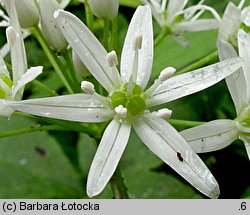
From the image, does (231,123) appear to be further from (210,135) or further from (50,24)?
(50,24)

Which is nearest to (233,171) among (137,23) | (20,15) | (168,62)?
(168,62)

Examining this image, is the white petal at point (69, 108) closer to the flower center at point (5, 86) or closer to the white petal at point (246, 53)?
the flower center at point (5, 86)

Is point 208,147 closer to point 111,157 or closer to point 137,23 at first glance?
point 111,157

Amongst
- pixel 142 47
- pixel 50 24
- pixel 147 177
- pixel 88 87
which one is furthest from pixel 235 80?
pixel 147 177

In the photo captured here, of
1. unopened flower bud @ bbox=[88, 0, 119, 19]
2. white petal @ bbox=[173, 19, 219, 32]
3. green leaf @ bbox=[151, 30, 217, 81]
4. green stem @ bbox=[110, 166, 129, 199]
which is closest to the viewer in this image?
unopened flower bud @ bbox=[88, 0, 119, 19]

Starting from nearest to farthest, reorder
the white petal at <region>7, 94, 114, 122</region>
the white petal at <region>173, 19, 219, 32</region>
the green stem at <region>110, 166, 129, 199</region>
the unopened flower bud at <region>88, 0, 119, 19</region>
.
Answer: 1. the white petal at <region>7, 94, 114, 122</region>
2. the unopened flower bud at <region>88, 0, 119, 19</region>
3. the green stem at <region>110, 166, 129, 199</region>
4. the white petal at <region>173, 19, 219, 32</region>

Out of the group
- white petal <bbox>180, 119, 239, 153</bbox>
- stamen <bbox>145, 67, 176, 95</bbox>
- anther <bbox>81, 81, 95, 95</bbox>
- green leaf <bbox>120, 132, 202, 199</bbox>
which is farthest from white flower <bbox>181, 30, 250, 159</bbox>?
green leaf <bbox>120, 132, 202, 199</bbox>

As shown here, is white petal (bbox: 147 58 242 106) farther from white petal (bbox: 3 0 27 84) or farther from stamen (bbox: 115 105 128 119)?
white petal (bbox: 3 0 27 84)
